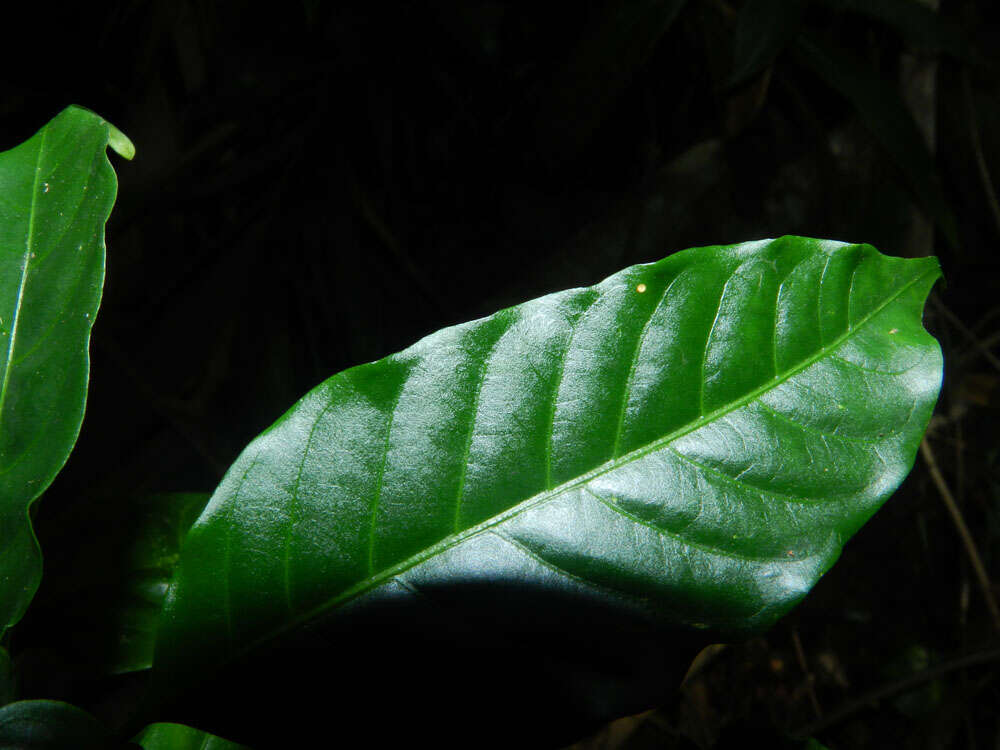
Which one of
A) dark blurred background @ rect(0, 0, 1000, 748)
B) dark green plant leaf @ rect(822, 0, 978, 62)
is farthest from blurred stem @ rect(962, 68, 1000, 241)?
dark green plant leaf @ rect(822, 0, 978, 62)

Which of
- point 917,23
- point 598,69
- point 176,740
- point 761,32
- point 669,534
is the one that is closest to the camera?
point 669,534

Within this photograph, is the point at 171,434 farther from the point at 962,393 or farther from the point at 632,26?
the point at 962,393

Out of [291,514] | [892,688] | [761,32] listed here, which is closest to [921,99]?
[761,32]

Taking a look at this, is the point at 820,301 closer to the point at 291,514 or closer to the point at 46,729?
the point at 291,514

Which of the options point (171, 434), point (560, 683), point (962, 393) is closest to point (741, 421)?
point (560, 683)

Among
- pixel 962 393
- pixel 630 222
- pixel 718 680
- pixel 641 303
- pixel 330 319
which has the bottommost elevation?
pixel 718 680

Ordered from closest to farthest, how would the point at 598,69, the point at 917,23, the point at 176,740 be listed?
1. the point at 176,740
2. the point at 598,69
3. the point at 917,23

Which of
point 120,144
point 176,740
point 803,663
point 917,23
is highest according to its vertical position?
point 917,23

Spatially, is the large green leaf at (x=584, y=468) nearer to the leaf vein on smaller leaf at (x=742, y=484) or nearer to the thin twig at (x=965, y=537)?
the leaf vein on smaller leaf at (x=742, y=484)
